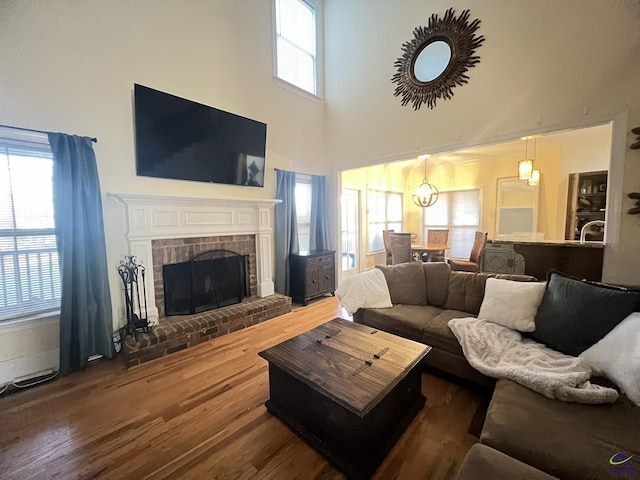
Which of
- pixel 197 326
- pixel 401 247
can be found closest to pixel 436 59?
pixel 401 247

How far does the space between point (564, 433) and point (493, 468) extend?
44cm

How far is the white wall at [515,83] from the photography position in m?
2.41

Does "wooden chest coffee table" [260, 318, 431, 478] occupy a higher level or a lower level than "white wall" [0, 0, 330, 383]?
lower

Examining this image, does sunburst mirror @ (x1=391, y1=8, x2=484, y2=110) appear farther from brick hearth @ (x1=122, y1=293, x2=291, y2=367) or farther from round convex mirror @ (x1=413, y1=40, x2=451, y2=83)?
brick hearth @ (x1=122, y1=293, x2=291, y2=367)

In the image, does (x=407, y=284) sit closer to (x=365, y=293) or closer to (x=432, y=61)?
(x=365, y=293)

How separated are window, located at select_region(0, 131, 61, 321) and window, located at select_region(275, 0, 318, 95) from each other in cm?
318

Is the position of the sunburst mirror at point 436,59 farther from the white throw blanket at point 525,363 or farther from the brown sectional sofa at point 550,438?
the brown sectional sofa at point 550,438

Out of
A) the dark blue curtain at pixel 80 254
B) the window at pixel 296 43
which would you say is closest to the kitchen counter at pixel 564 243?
the window at pixel 296 43

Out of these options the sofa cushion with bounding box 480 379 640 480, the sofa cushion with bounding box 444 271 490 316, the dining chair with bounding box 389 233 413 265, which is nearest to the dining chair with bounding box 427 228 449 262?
the dining chair with bounding box 389 233 413 265

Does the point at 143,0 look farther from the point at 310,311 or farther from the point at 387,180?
the point at 387,180

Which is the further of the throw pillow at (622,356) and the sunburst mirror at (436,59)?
the sunburst mirror at (436,59)

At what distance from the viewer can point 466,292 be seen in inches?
98.7

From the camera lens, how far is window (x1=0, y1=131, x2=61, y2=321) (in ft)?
7.16

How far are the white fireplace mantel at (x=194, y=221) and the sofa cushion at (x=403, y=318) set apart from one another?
183 centimetres
